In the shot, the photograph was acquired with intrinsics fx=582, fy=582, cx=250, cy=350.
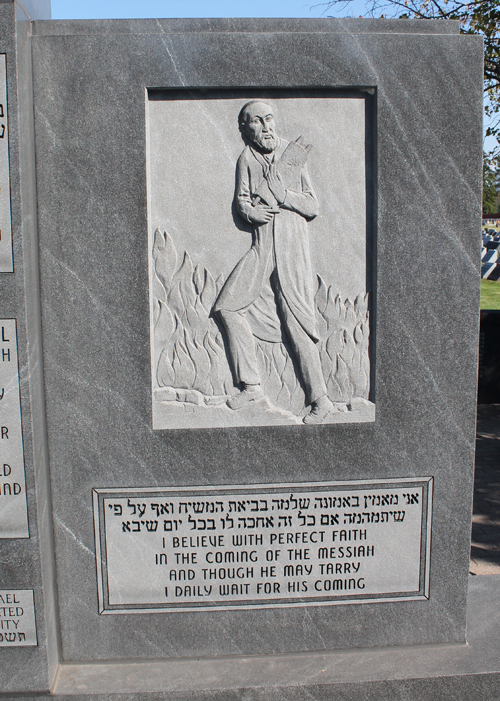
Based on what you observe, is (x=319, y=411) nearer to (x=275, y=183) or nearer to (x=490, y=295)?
(x=275, y=183)

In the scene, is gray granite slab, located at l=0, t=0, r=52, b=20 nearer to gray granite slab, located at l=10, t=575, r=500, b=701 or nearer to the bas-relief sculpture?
the bas-relief sculpture

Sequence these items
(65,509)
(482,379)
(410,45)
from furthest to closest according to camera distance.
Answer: (482,379) < (65,509) < (410,45)

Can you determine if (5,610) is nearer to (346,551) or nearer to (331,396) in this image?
(346,551)

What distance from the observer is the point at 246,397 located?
10.4 feet

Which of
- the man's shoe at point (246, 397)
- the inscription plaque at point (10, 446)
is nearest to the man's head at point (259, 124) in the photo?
the man's shoe at point (246, 397)

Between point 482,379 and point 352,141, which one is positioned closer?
point 352,141

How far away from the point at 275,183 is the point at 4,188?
1.34 meters

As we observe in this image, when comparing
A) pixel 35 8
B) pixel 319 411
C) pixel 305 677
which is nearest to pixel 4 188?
pixel 35 8

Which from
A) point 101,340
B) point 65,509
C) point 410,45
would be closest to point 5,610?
point 65,509

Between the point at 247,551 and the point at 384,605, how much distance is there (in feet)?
2.84

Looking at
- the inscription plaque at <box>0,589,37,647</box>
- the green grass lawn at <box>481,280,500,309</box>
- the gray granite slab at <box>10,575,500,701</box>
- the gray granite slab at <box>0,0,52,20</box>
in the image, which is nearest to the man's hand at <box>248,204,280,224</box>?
the gray granite slab at <box>0,0,52,20</box>

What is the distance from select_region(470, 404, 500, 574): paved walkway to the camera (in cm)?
512

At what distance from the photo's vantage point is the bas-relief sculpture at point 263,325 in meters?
3.08

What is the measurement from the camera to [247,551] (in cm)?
328
